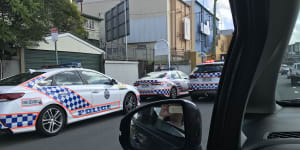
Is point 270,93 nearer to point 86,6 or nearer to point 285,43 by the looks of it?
point 285,43

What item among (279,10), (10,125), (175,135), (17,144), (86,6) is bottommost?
(17,144)

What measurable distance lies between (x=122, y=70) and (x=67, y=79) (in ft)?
36.9

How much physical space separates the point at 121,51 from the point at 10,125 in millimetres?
14638

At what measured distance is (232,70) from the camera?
127 centimetres

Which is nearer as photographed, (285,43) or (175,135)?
(285,43)

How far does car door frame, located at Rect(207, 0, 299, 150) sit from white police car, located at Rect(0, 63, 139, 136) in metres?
4.31

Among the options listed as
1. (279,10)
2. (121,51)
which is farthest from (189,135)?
(121,51)

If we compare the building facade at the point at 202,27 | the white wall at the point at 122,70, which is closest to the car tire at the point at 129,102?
the white wall at the point at 122,70

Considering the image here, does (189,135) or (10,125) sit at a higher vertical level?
(189,135)

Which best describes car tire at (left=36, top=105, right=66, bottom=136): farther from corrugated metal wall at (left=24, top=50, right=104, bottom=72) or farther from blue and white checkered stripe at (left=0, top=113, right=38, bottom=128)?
corrugated metal wall at (left=24, top=50, right=104, bottom=72)

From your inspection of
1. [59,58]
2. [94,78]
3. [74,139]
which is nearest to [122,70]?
[59,58]

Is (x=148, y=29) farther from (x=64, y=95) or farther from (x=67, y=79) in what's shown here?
(x=64, y=95)

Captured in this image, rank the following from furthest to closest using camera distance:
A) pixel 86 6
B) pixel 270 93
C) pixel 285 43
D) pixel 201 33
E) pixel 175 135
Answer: pixel 201 33 < pixel 86 6 < pixel 270 93 < pixel 175 135 < pixel 285 43

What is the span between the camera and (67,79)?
227 inches
